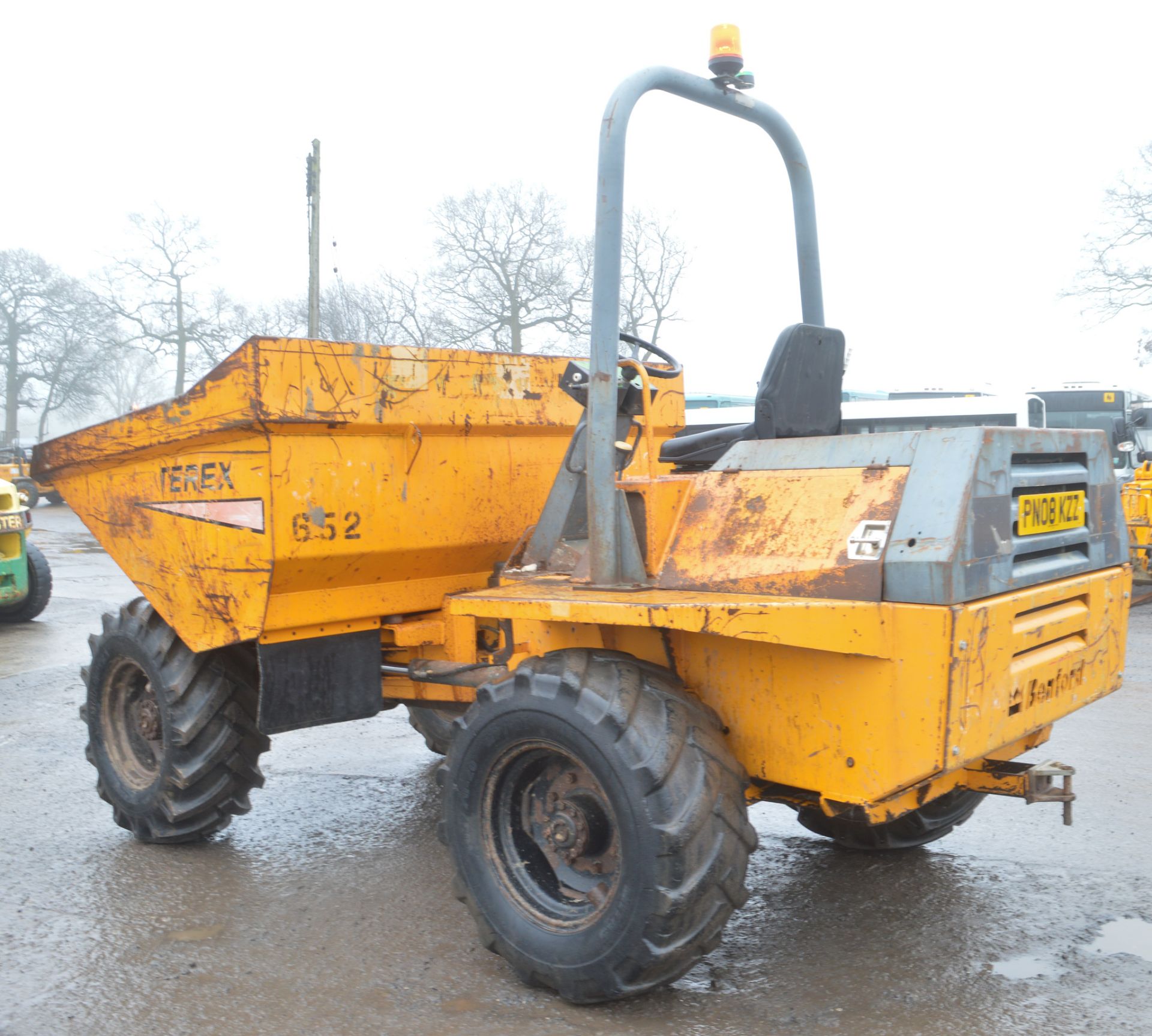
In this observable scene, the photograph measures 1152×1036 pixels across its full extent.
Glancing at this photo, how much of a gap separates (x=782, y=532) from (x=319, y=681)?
1.94m

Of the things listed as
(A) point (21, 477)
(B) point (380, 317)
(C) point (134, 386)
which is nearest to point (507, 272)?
(B) point (380, 317)

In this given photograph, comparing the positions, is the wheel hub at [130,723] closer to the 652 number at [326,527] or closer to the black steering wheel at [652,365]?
the 652 number at [326,527]

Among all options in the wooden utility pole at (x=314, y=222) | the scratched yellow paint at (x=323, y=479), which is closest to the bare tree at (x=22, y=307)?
the wooden utility pole at (x=314, y=222)

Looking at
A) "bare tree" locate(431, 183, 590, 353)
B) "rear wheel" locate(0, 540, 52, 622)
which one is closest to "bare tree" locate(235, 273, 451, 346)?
"bare tree" locate(431, 183, 590, 353)

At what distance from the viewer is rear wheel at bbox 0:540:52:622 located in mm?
11031

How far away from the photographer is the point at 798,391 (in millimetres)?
3570

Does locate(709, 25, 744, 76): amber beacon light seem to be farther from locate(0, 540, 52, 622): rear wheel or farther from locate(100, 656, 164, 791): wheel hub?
locate(0, 540, 52, 622): rear wheel

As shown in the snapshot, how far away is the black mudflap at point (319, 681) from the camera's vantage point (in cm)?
409

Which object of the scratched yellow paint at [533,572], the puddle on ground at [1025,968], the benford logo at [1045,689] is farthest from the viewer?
the puddle on ground at [1025,968]

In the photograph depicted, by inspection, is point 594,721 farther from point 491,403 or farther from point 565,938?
point 491,403

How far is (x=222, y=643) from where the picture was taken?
13.5 feet

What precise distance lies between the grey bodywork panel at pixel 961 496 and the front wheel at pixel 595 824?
0.69m

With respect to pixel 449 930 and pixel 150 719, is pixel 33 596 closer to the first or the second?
pixel 150 719

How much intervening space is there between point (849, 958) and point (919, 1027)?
449 mm
